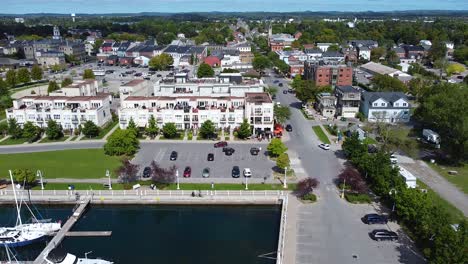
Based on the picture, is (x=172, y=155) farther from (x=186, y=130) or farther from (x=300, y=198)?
(x=300, y=198)

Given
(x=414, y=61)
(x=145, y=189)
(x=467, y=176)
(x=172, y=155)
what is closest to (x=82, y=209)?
(x=145, y=189)

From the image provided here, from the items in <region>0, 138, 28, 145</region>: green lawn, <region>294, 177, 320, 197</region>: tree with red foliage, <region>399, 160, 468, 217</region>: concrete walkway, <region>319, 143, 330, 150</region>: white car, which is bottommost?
<region>399, 160, 468, 217</region>: concrete walkway

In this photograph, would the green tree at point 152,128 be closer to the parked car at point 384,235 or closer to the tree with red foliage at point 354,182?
the tree with red foliage at point 354,182

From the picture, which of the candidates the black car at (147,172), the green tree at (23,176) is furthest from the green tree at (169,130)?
the green tree at (23,176)

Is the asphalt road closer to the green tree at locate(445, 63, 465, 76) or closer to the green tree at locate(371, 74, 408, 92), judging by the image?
the green tree at locate(371, 74, 408, 92)

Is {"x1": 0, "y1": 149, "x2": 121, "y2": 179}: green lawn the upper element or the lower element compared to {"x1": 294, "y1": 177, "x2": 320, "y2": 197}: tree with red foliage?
lower

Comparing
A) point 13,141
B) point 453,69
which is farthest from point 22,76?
point 453,69

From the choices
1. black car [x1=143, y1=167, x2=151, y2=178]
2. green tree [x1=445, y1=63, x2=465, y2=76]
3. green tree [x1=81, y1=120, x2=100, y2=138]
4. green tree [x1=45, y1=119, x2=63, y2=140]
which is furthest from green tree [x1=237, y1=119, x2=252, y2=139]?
green tree [x1=445, y1=63, x2=465, y2=76]
